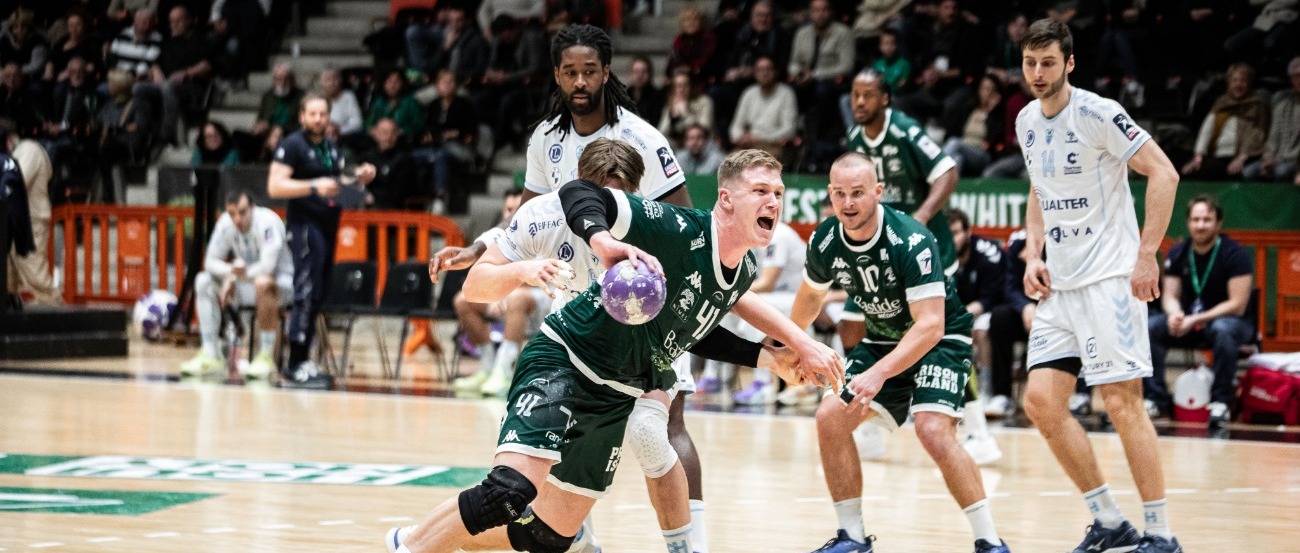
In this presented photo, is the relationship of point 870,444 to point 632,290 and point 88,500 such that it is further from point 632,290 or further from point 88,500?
point 632,290

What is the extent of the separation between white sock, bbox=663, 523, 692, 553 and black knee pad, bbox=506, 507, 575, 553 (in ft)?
1.27

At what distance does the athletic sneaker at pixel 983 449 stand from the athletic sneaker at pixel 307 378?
5.30m

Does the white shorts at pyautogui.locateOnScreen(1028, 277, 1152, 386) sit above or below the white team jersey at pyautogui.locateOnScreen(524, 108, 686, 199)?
below

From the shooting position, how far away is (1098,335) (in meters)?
6.29

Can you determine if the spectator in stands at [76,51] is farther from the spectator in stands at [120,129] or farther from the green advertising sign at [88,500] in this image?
the green advertising sign at [88,500]

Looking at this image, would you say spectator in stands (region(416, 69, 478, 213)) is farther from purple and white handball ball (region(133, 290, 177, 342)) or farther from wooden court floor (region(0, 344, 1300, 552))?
wooden court floor (region(0, 344, 1300, 552))

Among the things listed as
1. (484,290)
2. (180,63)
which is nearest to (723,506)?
(484,290)

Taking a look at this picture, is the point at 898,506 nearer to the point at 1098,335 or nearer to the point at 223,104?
the point at 1098,335

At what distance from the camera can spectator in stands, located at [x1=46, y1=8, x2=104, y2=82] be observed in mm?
20219

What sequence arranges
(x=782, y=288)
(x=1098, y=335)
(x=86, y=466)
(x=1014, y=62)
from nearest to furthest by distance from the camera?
(x=1098, y=335) → (x=86, y=466) → (x=782, y=288) → (x=1014, y=62)

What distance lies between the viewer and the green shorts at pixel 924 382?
6.23 metres

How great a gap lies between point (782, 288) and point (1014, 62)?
4.08 metres

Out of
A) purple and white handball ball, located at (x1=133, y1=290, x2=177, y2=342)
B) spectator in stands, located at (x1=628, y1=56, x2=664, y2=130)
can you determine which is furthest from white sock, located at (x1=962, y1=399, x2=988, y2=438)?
purple and white handball ball, located at (x1=133, y1=290, x2=177, y2=342)

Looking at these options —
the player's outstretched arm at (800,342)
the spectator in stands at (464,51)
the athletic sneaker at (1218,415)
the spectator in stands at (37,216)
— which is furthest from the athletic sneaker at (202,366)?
the player's outstretched arm at (800,342)
